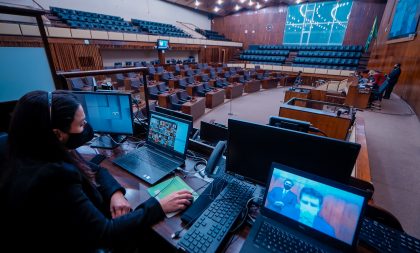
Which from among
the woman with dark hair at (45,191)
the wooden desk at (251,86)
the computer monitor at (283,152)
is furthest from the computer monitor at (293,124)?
the wooden desk at (251,86)

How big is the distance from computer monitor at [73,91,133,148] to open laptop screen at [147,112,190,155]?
0.72 ft

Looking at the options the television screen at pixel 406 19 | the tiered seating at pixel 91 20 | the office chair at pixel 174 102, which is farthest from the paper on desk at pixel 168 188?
the tiered seating at pixel 91 20

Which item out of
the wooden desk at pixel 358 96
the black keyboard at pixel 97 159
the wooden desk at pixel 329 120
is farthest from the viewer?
the wooden desk at pixel 358 96

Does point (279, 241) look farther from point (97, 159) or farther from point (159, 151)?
point (97, 159)

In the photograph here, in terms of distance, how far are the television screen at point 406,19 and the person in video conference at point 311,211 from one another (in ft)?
24.7

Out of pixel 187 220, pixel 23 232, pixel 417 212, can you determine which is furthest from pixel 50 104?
pixel 417 212

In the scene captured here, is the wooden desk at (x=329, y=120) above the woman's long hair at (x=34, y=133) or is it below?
below

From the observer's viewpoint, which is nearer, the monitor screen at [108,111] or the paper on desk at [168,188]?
the paper on desk at [168,188]

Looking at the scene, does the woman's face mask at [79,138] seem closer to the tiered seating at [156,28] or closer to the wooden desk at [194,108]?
the wooden desk at [194,108]

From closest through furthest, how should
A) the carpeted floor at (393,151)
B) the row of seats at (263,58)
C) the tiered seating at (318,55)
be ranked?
the carpeted floor at (393,151) → the tiered seating at (318,55) → the row of seats at (263,58)

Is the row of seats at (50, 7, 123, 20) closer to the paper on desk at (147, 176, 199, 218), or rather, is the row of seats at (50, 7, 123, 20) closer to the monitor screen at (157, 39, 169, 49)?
the monitor screen at (157, 39, 169, 49)

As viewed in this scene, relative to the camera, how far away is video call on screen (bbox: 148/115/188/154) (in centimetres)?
133

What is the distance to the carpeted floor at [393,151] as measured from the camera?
2168 mm

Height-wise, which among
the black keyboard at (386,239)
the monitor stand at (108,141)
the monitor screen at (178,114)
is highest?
the monitor screen at (178,114)
